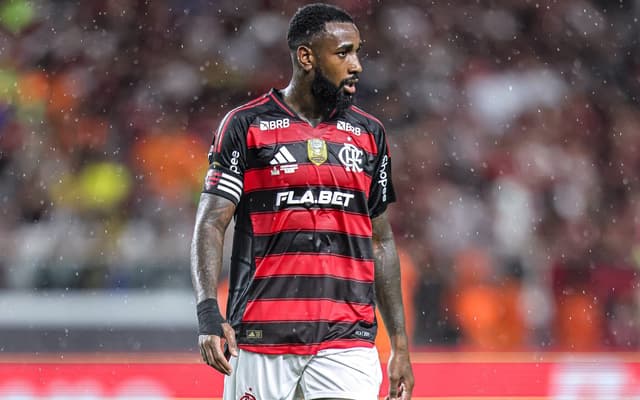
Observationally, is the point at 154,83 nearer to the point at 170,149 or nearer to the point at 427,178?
the point at 170,149

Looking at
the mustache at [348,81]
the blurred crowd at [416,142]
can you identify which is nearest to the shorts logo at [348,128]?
the mustache at [348,81]

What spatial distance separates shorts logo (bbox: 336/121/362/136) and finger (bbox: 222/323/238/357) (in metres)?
0.73

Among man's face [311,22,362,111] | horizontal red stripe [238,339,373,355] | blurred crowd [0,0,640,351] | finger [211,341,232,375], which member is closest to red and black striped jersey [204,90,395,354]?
horizontal red stripe [238,339,373,355]

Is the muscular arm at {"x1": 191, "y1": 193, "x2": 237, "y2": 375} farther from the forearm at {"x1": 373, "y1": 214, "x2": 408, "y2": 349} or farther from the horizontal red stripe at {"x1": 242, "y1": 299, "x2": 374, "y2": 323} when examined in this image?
the forearm at {"x1": 373, "y1": 214, "x2": 408, "y2": 349}

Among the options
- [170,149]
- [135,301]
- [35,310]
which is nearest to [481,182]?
[170,149]

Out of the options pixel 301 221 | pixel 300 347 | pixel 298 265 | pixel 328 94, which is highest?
pixel 328 94

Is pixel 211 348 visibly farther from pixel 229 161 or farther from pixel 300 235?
pixel 229 161

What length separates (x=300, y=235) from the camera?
3.44 meters

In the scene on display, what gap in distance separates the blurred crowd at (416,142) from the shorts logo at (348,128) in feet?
12.2

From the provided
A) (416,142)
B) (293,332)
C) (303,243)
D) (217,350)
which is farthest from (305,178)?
(416,142)

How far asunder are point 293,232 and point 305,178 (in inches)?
Result: 6.6

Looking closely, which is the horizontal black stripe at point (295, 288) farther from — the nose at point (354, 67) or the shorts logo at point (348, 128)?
the nose at point (354, 67)

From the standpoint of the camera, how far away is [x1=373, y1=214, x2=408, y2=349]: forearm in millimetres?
3662

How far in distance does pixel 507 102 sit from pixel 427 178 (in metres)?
1.11
